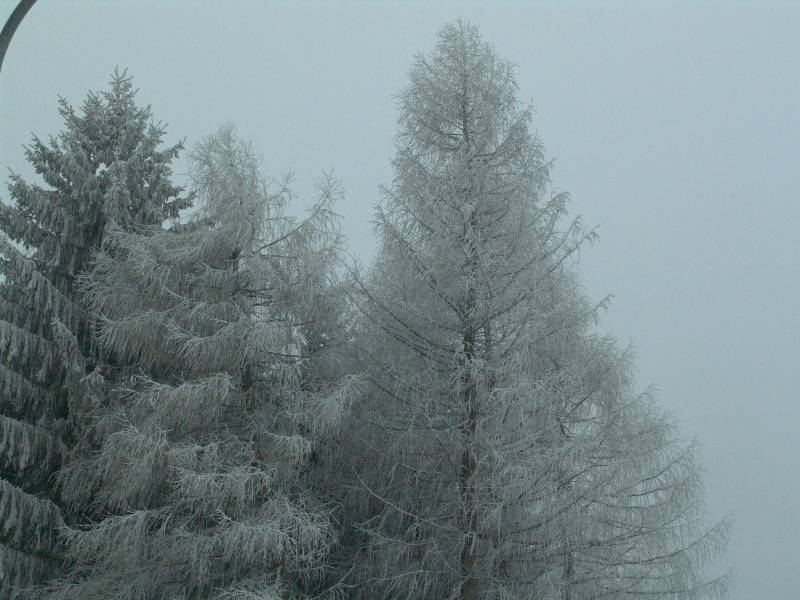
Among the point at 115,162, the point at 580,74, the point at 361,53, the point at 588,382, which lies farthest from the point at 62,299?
the point at 361,53

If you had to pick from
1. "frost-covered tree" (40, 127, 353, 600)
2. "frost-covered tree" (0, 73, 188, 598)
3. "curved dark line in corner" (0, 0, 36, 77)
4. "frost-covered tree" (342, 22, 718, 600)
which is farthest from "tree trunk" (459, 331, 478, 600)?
"curved dark line in corner" (0, 0, 36, 77)

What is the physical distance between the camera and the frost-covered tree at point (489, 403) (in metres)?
9.20

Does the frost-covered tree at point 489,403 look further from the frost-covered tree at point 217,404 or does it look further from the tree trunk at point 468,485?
the frost-covered tree at point 217,404

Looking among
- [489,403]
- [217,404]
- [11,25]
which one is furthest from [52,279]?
[11,25]

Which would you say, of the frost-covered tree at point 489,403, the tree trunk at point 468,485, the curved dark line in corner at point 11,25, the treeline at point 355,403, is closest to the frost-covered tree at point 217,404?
the treeline at point 355,403

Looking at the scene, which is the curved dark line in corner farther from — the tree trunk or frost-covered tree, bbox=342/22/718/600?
the tree trunk

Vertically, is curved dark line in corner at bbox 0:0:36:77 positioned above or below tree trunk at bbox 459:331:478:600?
above

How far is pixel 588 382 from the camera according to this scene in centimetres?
1109

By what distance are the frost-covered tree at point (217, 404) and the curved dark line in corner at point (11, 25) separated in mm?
4418

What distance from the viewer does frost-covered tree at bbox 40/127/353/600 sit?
924 cm

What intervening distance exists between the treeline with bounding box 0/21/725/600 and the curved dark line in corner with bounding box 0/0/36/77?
14.8 feet

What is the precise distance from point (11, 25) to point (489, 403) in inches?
244

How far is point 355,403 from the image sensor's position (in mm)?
10758

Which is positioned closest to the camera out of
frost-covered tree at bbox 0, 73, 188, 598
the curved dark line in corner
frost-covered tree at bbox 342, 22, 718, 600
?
the curved dark line in corner
